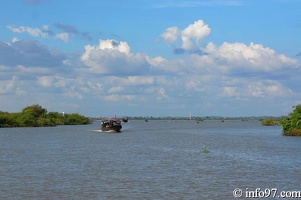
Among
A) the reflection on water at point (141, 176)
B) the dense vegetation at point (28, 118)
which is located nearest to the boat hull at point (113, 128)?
the dense vegetation at point (28, 118)

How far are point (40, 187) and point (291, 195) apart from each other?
1534 centimetres

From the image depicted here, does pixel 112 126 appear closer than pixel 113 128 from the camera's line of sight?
No

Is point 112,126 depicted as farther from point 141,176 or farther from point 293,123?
point 141,176

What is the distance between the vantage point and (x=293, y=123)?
9294 centimetres

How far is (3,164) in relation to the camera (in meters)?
45.0

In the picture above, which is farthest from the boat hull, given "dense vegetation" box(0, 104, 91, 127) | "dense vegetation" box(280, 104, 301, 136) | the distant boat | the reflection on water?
the reflection on water

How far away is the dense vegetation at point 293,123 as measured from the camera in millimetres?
88588

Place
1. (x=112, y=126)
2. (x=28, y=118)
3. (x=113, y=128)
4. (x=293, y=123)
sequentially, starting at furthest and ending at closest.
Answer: (x=28, y=118), (x=112, y=126), (x=113, y=128), (x=293, y=123)

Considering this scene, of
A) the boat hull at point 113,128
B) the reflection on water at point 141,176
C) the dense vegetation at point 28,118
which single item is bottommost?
the reflection on water at point 141,176

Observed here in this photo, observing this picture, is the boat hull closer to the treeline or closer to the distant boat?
the distant boat

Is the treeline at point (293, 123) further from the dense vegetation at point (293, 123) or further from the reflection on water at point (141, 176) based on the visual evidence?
the reflection on water at point (141, 176)

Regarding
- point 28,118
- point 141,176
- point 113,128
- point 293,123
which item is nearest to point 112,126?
point 113,128

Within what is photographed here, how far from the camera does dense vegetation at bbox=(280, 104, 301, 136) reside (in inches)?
3488

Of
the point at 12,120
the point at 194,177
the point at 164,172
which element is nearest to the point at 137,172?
the point at 164,172
